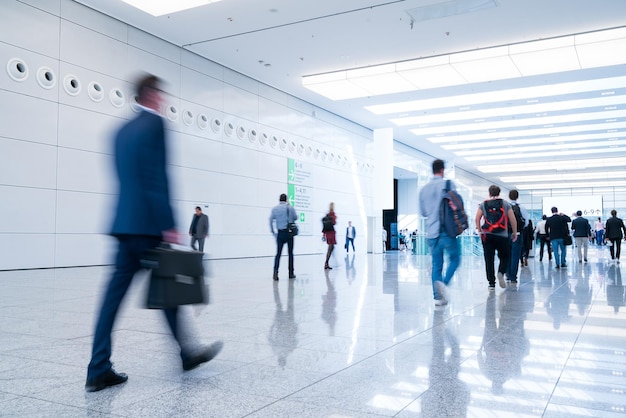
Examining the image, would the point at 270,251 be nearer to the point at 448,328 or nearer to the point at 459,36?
the point at 459,36

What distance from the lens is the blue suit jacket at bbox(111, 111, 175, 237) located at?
333cm

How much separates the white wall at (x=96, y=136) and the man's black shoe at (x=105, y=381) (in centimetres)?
446

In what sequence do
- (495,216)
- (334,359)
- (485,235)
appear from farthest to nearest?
(485,235)
(495,216)
(334,359)

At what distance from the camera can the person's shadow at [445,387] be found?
2.93m

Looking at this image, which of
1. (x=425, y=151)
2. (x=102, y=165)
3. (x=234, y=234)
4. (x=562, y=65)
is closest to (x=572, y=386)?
(x=102, y=165)

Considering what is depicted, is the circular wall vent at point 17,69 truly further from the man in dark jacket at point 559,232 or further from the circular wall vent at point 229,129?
the man in dark jacket at point 559,232

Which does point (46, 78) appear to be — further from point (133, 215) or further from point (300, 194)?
point (300, 194)

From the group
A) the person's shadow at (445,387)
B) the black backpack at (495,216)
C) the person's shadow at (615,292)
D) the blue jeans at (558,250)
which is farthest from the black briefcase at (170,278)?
the blue jeans at (558,250)

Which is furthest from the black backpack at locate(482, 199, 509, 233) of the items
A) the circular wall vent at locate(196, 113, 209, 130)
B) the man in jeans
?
the circular wall vent at locate(196, 113, 209, 130)

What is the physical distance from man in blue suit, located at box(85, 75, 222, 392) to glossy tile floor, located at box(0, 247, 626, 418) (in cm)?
21

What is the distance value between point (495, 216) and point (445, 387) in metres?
6.72

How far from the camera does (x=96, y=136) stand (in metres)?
14.6

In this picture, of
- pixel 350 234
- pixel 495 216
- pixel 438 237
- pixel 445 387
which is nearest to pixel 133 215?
pixel 445 387

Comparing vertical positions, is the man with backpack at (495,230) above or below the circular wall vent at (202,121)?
below
